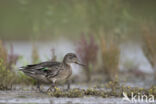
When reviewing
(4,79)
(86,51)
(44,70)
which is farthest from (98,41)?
(4,79)

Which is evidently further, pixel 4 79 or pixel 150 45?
pixel 150 45

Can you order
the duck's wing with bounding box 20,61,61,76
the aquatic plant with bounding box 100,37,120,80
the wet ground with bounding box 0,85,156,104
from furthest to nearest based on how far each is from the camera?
the aquatic plant with bounding box 100,37,120,80 → the duck's wing with bounding box 20,61,61,76 → the wet ground with bounding box 0,85,156,104

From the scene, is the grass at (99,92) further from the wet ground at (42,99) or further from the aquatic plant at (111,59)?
the aquatic plant at (111,59)

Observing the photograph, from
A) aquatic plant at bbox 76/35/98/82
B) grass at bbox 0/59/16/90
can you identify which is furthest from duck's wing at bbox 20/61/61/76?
aquatic plant at bbox 76/35/98/82

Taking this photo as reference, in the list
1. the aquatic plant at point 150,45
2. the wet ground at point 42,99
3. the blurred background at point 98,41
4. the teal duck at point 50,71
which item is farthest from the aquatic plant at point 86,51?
the wet ground at point 42,99

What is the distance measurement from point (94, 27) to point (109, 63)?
2.35 metres

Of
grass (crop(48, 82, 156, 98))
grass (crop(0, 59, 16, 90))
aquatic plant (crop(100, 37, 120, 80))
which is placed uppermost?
aquatic plant (crop(100, 37, 120, 80))

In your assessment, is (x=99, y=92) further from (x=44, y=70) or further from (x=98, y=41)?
(x=98, y=41)

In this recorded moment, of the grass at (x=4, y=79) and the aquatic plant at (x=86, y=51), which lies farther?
the aquatic plant at (x=86, y=51)

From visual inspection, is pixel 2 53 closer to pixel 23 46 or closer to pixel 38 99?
pixel 38 99

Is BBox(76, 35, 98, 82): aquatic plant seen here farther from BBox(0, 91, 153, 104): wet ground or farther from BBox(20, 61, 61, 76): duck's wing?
BBox(0, 91, 153, 104): wet ground

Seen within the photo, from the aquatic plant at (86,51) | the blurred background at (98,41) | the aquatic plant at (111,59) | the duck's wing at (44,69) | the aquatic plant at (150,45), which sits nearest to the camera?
the duck's wing at (44,69)

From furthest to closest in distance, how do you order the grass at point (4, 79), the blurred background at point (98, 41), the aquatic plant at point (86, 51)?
the aquatic plant at point (86, 51), the blurred background at point (98, 41), the grass at point (4, 79)

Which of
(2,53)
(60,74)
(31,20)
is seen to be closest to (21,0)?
(31,20)
